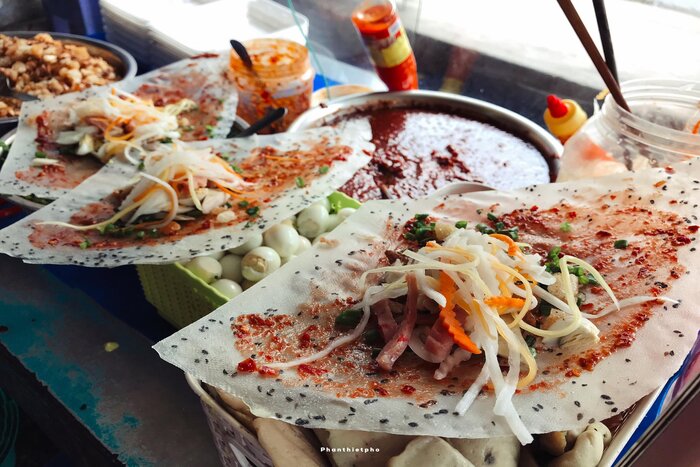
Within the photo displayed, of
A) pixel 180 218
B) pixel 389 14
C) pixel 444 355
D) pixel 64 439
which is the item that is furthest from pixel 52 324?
pixel 389 14

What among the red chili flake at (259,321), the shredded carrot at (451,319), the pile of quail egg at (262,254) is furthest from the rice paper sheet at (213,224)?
the shredded carrot at (451,319)

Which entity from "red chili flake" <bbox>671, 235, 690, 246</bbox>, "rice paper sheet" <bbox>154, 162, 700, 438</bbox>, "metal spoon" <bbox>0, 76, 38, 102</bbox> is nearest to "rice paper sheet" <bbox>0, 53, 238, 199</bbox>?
"metal spoon" <bbox>0, 76, 38, 102</bbox>

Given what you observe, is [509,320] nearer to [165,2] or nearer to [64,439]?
[64,439]

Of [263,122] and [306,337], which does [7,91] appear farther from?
[306,337]

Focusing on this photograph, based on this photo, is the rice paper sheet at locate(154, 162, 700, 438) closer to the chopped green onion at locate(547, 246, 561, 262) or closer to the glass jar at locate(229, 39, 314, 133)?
the chopped green onion at locate(547, 246, 561, 262)

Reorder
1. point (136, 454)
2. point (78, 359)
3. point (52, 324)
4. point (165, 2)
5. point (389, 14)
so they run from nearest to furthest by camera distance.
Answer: point (136, 454) < point (78, 359) < point (52, 324) < point (389, 14) < point (165, 2)

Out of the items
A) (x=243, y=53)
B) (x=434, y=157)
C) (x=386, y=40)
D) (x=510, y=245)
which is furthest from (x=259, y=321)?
(x=386, y=40)
